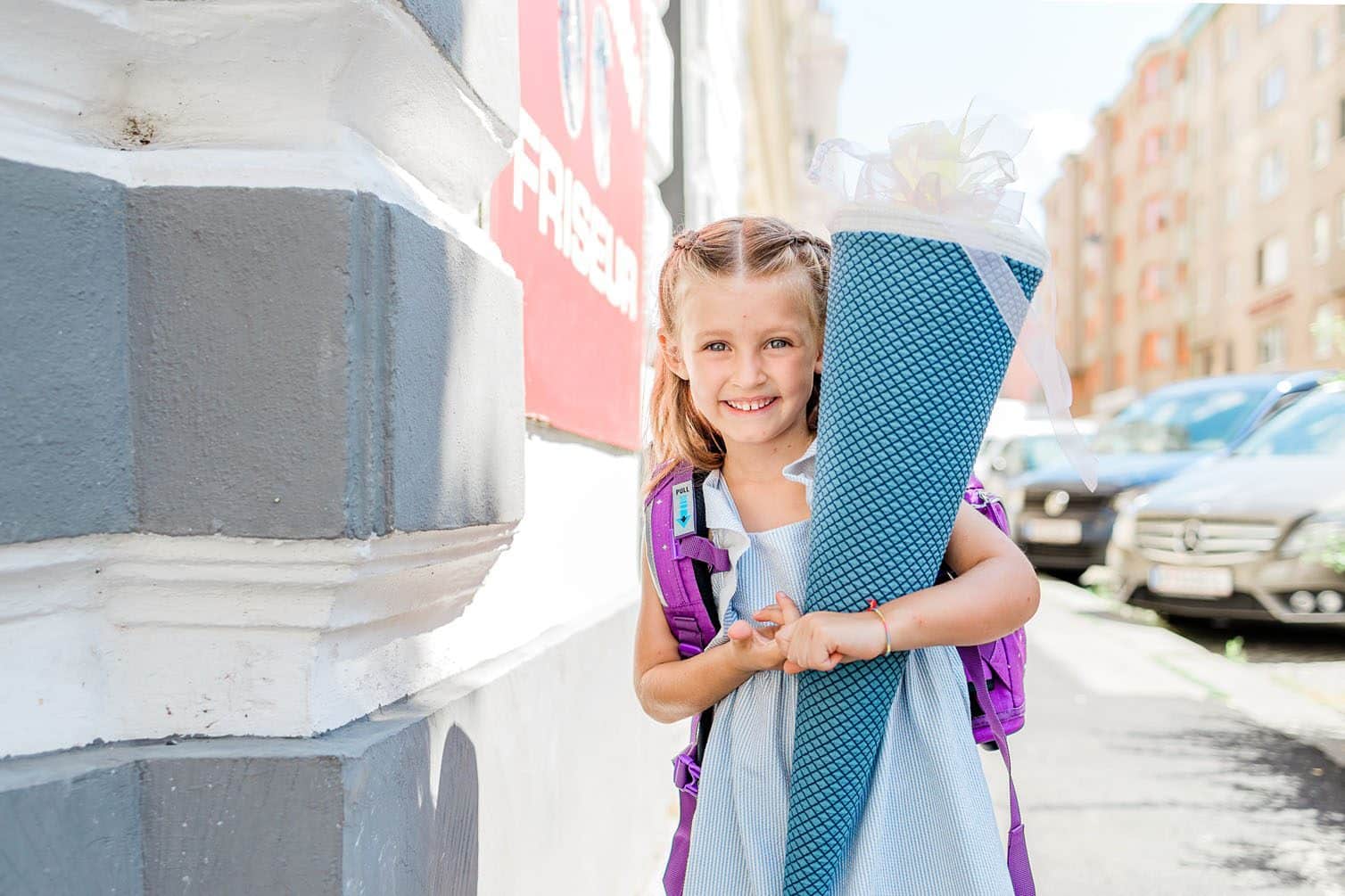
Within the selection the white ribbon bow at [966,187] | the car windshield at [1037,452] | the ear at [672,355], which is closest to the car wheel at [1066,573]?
the car windshield at [1037,452]

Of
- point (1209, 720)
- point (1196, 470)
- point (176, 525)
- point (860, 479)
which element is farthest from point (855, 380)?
point (1196, 470)

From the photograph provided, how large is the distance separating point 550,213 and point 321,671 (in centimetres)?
137

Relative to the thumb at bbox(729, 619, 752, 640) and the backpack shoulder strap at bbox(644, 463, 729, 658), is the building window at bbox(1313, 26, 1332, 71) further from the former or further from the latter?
the thumb at bbox(729, 619, 752, 640)

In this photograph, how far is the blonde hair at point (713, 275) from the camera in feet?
5.13

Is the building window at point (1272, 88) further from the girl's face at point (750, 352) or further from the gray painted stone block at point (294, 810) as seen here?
the gray painted stone block at point (294, 810)

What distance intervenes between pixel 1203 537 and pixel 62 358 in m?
7.32

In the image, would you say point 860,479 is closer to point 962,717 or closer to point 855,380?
point 855,380

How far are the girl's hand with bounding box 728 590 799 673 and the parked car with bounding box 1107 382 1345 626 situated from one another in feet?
17.7

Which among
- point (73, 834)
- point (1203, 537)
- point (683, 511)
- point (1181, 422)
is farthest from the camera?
point (1181, 422)

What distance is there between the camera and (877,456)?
136 cm

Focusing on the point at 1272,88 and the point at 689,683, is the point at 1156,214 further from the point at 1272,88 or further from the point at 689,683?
the point at 689,683

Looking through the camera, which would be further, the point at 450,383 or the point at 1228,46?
the point at 1228,46

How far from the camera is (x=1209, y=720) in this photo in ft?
16.9

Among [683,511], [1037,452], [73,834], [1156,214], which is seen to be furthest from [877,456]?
[1156,214]
